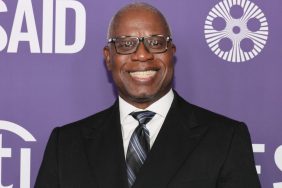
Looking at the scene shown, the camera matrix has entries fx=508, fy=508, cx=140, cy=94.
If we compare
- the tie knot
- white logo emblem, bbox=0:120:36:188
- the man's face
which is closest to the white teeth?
the man's face

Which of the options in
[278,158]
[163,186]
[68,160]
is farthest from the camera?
[278,158]

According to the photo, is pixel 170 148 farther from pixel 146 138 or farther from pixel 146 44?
pixel 146 44

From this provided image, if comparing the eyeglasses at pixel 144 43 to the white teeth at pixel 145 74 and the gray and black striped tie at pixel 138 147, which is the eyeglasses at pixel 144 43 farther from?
the gray and black striped tie at pixel 138 147

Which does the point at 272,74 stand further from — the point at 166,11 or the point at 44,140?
the point at 44,140

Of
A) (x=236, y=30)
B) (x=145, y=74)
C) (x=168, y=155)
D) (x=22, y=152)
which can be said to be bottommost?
(x=22, y=152)

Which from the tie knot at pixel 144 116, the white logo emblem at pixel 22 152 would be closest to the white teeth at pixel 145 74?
the tie knot at pixel 144 116

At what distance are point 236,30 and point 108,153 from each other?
71cm

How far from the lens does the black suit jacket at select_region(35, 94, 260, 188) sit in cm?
146

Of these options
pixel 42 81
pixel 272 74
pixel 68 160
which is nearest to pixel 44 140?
pixel 42 81

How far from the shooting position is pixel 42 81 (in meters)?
1.92

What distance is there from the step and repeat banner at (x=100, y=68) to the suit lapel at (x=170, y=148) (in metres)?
0.35

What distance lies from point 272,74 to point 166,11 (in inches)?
18.1

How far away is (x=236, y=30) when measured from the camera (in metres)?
1.89

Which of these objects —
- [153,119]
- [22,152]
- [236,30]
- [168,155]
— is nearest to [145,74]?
[153,119]
